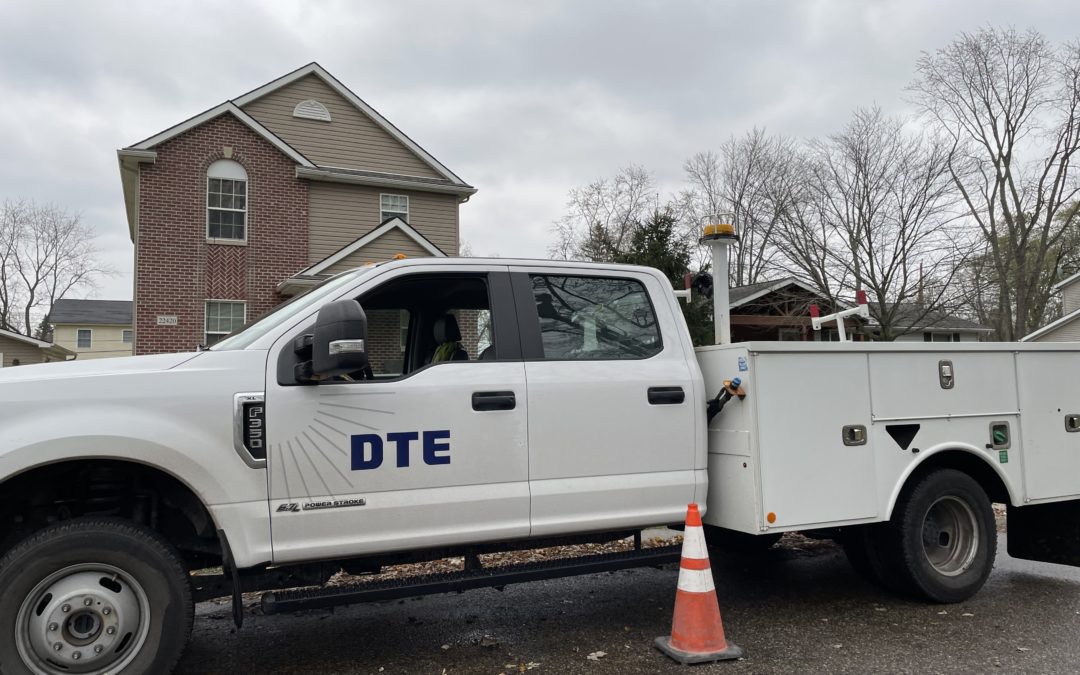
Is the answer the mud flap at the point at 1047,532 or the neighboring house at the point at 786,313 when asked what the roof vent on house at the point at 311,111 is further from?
the mud flap at the point at 1047,532

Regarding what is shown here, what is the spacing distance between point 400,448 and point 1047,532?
16.0 ft

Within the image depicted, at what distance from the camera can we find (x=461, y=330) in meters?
4.52

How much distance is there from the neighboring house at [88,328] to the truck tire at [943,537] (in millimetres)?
52875

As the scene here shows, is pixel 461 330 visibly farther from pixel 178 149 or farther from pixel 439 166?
pixel 439 166

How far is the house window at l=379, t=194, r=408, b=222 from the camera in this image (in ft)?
70.1

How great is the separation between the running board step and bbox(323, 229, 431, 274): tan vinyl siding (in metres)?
15.1

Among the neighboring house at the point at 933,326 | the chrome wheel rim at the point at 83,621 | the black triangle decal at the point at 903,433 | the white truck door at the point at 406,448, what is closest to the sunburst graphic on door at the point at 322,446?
the white truck door at the point at 406,448

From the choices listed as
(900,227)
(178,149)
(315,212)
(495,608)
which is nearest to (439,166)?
(315,212)

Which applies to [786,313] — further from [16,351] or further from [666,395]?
[16,351]

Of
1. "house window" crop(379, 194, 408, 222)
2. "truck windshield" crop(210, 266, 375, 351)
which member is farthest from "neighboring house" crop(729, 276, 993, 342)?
"truck windshield" crop(210, 266, 375, 351)

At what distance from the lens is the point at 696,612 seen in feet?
13.4

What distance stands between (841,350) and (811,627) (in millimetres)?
1720

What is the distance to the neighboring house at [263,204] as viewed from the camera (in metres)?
18.0

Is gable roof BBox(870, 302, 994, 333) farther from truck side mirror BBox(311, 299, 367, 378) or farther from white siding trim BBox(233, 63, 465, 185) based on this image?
truck side mirror BBox(311, 299, 367, 378)
